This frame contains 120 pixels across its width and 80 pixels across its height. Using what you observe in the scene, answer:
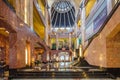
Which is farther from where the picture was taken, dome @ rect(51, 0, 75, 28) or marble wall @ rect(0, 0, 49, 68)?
dome @ rect(51, 0, 75, 28)

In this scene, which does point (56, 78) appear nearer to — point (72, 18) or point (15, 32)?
point (15, 32)

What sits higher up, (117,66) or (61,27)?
(61,27)

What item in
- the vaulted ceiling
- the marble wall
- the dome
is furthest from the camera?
the dome

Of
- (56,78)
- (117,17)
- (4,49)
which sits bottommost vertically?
(56,78)

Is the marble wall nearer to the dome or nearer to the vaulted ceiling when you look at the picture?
the vaulted ceiling

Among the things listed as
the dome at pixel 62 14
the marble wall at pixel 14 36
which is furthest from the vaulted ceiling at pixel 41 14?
the dome at pixel 62 14

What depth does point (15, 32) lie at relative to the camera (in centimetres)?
970

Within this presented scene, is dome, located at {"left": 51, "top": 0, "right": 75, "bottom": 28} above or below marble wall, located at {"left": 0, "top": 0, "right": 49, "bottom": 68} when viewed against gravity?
above

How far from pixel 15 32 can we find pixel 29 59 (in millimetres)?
4459

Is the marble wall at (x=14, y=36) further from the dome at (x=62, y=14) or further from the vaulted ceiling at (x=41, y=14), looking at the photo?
the dome at (x=62, y=14)

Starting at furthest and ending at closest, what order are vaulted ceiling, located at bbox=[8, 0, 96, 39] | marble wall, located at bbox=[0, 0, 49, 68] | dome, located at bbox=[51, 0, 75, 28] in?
1. dome, located at bbox=[51, 0, 75, 28]
2. vaulted ceiling, located at bbox=[8, 0, 96, 39]
3. marble wall, located at bbox=[0, 0, 49, 68]

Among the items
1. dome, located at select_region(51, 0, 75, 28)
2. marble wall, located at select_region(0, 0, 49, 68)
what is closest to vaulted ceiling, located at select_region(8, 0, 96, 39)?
marble wall, located at select_region(0, 0, 49, 68)

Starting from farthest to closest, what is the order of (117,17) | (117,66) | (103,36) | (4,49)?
1. (4,49)
2. (103,36)
3. (117,66)
4. (117,17)

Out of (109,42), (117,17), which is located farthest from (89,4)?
(117,17)
